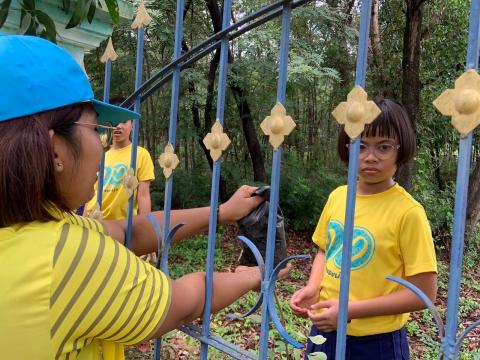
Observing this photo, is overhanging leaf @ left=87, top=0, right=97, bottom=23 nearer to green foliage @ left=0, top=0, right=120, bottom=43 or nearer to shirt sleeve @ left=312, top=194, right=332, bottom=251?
green foliage @ left=0, top=0, right=120, bottom=43

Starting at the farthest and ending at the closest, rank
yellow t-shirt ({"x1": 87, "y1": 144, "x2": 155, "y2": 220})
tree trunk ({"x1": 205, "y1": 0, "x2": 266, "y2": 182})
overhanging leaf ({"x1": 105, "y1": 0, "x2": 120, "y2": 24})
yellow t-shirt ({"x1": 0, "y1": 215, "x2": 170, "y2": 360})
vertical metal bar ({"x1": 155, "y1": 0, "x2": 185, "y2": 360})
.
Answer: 1. tree trunk ({"x1": 205, "y1": 0, "x2": 266, "y2": 182})
2. yellow t-shirt ({"x1": 87, "y1": 144, "x2": 155, "y2": 220})
3. overhanging leaf ({"x1": 105, "y1": 0, "x2": 120, "y2": 24})
4. vertical metal bar ({"x1": 155, "y1": 0, "x2": 185, "y2": 360})
5. yellow t-shirt ({"x1": 0, "y1": 215, "x2": 170, "y2": 360})

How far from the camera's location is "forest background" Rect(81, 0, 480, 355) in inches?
240

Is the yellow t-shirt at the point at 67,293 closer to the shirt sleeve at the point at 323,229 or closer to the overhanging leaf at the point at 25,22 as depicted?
the shirt sleeve at the point at 323,229

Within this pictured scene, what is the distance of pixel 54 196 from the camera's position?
964 millimetres

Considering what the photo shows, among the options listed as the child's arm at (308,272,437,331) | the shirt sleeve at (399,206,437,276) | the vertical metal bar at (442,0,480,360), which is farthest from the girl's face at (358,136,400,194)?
the vertical metal bar at (442,0,480,360)

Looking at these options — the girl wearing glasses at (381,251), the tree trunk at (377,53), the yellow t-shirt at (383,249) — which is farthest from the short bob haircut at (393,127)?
the tree trunk at (377,53)

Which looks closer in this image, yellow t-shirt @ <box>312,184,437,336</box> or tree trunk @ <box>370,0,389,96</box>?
yellow t-shirt @ <box>312,184,437,336</box>

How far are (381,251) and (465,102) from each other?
2.29 feet

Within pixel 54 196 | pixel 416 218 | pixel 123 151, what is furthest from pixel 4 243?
pixel 123 151

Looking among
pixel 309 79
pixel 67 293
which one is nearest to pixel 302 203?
pixel 309 79

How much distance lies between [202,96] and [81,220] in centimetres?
528

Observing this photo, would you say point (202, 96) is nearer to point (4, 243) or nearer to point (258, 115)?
point (258, 115)

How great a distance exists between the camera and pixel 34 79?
920mm

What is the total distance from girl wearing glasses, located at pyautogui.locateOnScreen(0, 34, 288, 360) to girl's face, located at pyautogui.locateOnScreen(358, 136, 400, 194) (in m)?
0.70
